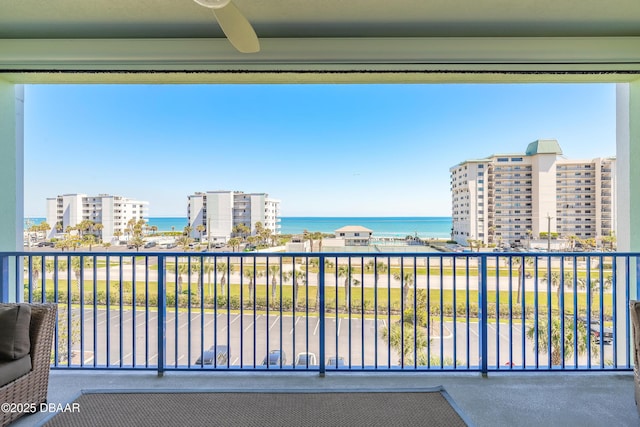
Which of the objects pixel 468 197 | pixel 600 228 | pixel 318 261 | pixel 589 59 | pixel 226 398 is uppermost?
pixel 589 59

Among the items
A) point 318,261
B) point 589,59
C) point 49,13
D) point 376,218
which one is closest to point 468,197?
point 376,218

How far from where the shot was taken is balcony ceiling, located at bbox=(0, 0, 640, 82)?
2.32m

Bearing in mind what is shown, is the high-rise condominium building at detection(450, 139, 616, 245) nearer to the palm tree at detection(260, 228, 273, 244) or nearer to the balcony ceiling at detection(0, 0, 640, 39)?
the balcony ceiling at detection(0, 0, 640, 39)

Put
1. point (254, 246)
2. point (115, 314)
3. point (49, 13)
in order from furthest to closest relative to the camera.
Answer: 1. point (115, 314)
2. point (254, 246)
3. point (49, 13)

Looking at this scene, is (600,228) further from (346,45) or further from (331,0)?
(331,0)

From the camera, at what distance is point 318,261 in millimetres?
2391

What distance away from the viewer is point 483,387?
2.14 meters

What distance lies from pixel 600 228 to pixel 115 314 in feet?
24.7

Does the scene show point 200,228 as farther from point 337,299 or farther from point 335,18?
point 335,18

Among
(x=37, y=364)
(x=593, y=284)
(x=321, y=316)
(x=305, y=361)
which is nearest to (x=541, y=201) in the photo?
(x=593, y=284)

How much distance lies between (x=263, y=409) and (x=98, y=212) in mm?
2616

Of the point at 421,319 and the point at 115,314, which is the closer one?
the point at 421,319

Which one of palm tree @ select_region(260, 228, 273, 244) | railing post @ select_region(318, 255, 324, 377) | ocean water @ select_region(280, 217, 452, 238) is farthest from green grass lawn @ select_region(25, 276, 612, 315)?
ocean water @ select_region(280, 217, 452, 238)

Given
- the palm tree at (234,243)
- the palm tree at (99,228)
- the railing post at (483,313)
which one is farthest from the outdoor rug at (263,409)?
the palm tree at (99,228)
